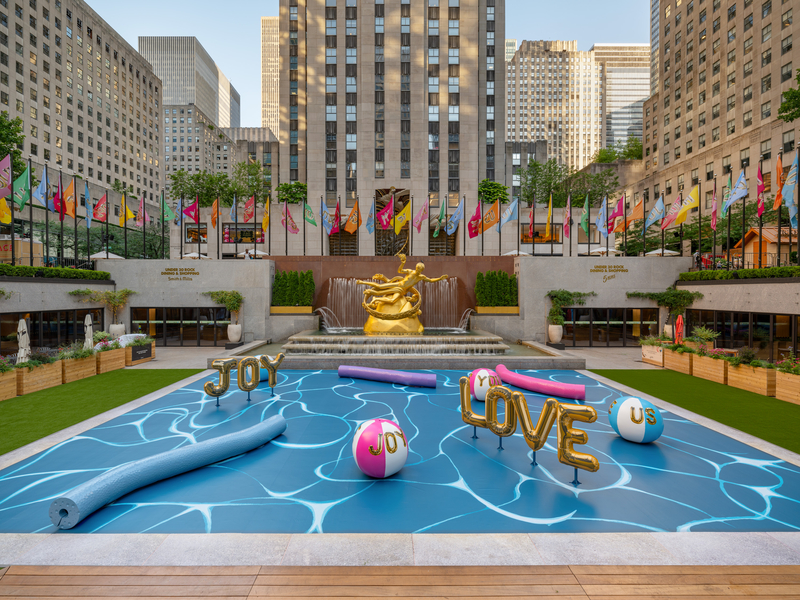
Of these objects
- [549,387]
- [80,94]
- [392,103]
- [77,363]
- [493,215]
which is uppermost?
[80,94]

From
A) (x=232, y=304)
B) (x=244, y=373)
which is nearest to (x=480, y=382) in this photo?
(x=244, y=373)

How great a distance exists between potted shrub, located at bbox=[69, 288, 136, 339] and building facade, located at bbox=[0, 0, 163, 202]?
55154 millimetres

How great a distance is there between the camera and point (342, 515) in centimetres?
570

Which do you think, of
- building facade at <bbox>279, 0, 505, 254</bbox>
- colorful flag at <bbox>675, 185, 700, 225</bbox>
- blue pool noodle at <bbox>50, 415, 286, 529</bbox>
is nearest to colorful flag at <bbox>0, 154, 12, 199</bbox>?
blue pool noodle at <bbox>50, 415, 286, 529</bbox>

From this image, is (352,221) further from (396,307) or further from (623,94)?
(623,94)

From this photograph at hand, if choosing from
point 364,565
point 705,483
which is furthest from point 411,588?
point 705,483

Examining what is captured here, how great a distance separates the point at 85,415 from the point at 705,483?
14.0m

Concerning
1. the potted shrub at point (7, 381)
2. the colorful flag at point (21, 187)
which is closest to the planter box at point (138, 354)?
the potted shrub at point (7, 381)

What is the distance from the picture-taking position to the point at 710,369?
14758 mm

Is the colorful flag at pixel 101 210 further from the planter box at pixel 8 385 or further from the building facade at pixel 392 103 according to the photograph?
the building facade at pixel 392 103

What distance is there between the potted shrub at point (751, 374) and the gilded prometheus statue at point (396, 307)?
473 inches

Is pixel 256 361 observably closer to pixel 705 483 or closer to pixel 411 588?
pixel 411 588

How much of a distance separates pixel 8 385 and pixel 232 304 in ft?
38.2

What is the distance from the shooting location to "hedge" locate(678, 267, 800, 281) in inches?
677
